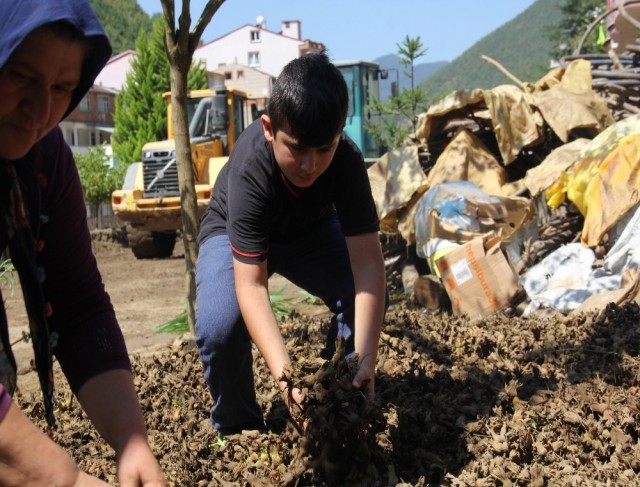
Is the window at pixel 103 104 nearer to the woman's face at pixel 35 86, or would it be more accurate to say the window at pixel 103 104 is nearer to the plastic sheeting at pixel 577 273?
the plastic sheeting at pixel 577 273

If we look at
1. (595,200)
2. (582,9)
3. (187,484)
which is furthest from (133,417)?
(582,9)

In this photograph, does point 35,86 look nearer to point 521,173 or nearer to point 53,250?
point 53,250

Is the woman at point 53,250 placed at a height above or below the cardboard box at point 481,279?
above

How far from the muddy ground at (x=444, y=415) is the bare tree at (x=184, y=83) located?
0.75m

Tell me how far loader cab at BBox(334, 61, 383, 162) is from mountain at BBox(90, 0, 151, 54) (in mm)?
88518

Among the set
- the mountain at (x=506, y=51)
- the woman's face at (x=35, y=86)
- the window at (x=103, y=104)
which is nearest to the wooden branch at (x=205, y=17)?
the woman's face at (x=35, y=86)

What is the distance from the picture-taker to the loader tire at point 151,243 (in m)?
14.9

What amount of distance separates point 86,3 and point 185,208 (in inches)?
149

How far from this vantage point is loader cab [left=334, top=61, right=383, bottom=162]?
17672 millimetres

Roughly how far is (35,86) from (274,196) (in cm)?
165

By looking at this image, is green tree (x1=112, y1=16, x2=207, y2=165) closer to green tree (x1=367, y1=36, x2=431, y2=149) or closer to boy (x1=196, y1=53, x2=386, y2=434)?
green tree (x1=367, y1=36, x2=431, y2=149)

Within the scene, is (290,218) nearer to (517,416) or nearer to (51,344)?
(517,416)

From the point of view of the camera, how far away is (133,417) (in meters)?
1.98

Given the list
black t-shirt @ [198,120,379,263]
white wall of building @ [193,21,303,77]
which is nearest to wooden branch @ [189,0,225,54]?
black t-shirt @ [198,120,379,263]
